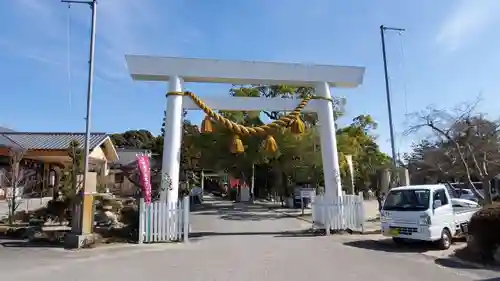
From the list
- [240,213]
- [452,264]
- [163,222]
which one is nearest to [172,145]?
[163,222]

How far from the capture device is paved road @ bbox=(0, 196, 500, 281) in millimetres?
7812

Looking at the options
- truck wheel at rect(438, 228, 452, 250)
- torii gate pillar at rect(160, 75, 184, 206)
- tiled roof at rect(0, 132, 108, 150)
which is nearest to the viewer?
truck wheel at rect(438, 228, 452, 250)

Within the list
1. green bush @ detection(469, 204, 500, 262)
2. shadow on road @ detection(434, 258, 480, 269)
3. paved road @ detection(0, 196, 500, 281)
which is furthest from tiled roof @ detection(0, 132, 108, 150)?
green bush @ detection(469, 204, 500, 262)

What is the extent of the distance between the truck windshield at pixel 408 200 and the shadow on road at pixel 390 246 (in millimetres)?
1085

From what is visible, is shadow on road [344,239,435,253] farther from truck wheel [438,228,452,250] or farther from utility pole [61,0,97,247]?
utility pole [61,0,97,247]

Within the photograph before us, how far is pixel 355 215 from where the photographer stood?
14.9 meters

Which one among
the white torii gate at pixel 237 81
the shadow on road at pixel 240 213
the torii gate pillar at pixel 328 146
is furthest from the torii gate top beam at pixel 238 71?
the shadow on road at pixel 240 213

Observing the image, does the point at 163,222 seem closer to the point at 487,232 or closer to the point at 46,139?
the point at 487,232

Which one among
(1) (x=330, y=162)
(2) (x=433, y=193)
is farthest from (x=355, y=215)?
(2) (x=433, y=193)

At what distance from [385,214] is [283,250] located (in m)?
3.43

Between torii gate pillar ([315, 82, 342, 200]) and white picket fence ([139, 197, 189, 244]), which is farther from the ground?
torii gate pillar ([315, 82, 342, 200])

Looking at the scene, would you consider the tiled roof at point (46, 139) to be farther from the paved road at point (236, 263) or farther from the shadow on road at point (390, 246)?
the shadow on road at point (390, 246)

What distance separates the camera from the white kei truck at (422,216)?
36.6ft

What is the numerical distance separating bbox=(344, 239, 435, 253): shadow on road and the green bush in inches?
71.6
